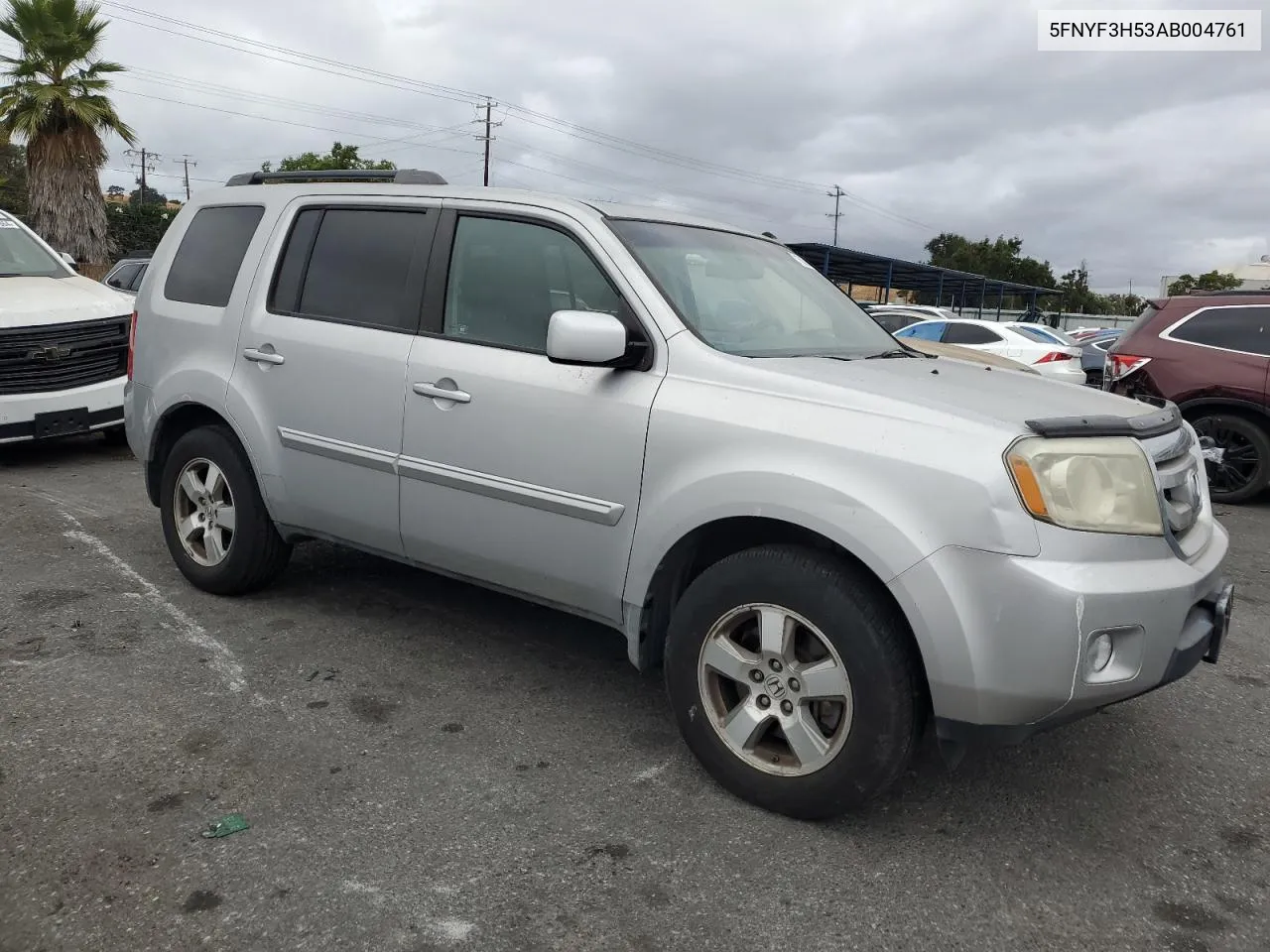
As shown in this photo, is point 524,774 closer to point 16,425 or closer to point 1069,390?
point 1069,390

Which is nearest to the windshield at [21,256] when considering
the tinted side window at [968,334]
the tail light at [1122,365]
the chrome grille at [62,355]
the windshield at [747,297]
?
the chrome grille at [62,355]

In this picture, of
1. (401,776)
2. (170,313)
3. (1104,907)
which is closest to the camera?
(1104,907)

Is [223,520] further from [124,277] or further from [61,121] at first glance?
[61,121]

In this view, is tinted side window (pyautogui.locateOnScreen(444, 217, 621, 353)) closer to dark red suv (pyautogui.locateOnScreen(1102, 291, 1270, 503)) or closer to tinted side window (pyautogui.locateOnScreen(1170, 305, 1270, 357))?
dark red suv (pyautogui.locateOnScreen(1102, 291, 1270, 503))

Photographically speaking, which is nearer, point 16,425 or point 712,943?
point 712,943

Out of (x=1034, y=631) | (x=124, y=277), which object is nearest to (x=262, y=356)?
(x=1034, y=631)

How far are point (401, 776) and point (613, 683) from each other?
1.02 metres

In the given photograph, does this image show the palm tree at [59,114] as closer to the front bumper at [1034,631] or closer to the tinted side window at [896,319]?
the tinted side window at [896,319]

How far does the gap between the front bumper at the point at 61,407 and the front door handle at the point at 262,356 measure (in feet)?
13.2

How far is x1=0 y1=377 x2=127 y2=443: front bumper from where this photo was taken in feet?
23.4

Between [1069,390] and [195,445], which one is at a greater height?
[1069,390]

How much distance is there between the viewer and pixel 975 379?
3.22 metres

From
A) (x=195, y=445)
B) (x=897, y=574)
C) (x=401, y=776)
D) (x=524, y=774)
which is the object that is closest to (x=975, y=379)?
(x=897, y=574)

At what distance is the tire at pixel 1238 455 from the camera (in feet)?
26.5
